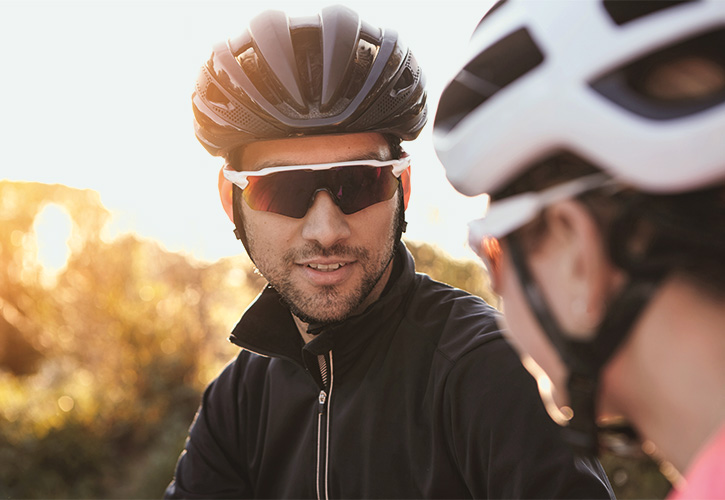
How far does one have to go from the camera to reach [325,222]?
2490 millimetres

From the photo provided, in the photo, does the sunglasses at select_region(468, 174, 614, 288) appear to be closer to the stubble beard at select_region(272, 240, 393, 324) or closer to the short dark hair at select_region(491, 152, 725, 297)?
the short dark hair at select_region(491, 152, 725, 297)

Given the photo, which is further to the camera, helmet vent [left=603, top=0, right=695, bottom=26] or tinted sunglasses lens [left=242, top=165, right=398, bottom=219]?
tinted sunglasses lens [left=242, top=165, right=398, bottom=219]

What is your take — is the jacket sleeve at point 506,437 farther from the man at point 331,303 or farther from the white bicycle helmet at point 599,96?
the white bicycle helmet at point 599,96

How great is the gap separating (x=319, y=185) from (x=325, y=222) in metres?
0.15

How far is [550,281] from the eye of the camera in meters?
1.17

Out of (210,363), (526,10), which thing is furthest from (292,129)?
(210,363)

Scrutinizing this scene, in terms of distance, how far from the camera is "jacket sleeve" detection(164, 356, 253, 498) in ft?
9.23

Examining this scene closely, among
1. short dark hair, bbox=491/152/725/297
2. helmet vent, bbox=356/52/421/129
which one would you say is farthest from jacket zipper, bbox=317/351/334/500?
short dark hair, bbox=491/152/725/297

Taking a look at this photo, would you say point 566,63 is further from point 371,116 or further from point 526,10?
point 371,116

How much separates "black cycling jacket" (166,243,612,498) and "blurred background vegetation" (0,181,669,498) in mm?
4176

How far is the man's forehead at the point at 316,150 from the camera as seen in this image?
100 inches

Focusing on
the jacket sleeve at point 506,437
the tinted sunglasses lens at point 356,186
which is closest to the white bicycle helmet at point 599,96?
the jacket sleeve at point 506,437

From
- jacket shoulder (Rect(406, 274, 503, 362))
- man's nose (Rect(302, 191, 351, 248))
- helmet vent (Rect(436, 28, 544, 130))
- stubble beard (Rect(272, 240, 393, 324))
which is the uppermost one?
helmet vent (Rect(436, 28, 544, 130))

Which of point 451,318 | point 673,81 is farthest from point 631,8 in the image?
point 451,318
